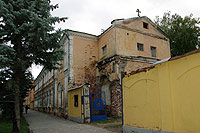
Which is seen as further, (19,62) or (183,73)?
(19,62)

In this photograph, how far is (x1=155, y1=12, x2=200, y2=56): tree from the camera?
21438 millimetres

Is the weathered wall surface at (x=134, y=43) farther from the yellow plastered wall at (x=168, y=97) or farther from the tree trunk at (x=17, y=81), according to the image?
the tree trunk at (x=17, y=81)

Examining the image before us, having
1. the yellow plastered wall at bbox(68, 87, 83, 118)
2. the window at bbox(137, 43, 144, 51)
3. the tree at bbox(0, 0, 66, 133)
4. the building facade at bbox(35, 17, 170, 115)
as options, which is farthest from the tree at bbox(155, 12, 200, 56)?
the tree at bbox(0, 0, 66, 133)

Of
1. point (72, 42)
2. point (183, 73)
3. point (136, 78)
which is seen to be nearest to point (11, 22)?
point (136, 78)

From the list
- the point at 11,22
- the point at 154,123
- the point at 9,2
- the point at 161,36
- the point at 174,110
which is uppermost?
the point at 161,36

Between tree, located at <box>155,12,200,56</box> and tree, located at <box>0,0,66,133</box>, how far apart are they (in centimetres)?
1904

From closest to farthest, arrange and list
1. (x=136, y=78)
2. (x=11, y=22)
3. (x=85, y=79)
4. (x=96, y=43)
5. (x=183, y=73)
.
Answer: (x=183, y=73) < (x=11, y=22) < (x=136, y=78) < (x=85, y=79) < (x=96, y=43)

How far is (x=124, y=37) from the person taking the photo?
15.3m

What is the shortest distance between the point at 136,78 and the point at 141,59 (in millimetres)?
8471

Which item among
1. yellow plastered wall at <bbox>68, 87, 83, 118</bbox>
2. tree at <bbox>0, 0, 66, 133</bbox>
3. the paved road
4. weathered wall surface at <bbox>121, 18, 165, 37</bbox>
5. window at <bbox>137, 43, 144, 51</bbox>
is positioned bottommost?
the paved road

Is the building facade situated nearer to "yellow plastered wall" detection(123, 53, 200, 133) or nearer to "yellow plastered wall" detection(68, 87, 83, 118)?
"yellow plastered wall" detection(68, 87, 83, 118)

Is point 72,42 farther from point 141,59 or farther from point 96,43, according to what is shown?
point 141,59

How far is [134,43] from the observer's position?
1570 centimetres

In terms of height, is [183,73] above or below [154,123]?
above
